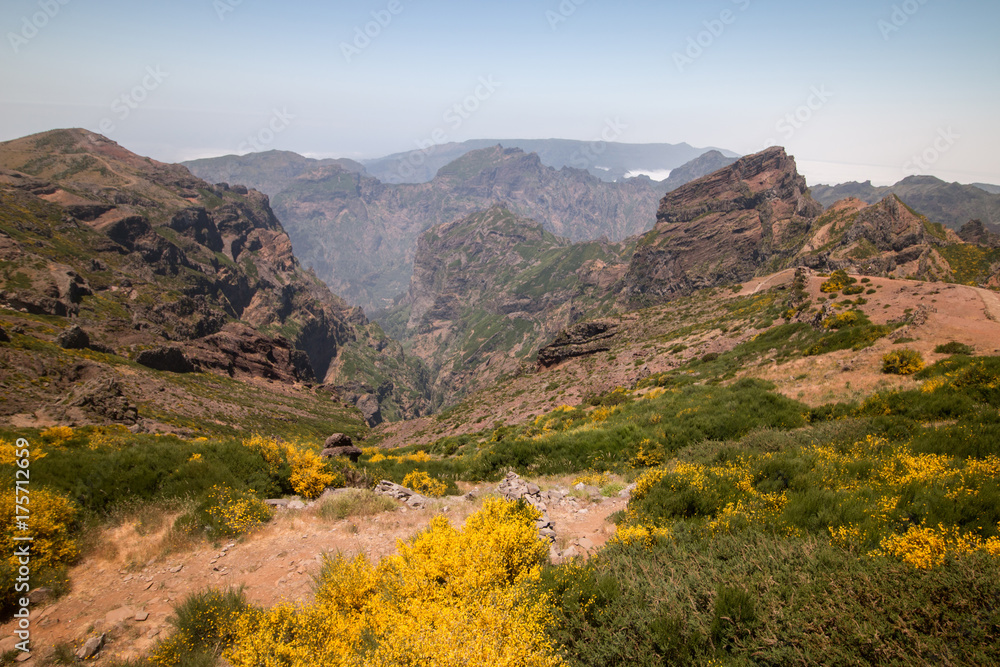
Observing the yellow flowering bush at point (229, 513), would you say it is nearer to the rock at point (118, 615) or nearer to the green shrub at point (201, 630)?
the rock at point (118, 615)

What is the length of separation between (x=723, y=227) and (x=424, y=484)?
16548cm

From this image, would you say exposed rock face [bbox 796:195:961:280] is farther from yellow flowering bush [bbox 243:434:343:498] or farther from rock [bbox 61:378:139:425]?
rock [bbox 61:378:139:425]

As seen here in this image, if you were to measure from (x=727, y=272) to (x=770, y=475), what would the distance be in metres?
144

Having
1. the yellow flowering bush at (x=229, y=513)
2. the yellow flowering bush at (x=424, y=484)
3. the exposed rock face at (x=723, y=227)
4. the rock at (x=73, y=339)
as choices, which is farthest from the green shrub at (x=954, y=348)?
the exposed rock face at (x=723, y=227)

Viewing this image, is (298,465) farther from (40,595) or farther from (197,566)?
(40,595)

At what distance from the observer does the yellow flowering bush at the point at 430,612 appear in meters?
4.75

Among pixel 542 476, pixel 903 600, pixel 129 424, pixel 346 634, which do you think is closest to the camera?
pixel 903 600

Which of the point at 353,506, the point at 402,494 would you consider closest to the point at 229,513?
the point at 353,506

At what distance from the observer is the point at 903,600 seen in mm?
4363

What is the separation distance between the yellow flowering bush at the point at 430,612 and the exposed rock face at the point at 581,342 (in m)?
55.5

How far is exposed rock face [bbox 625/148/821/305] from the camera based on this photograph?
130625 mm

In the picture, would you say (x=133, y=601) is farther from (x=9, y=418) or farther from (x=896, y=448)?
(x=9, y=418)

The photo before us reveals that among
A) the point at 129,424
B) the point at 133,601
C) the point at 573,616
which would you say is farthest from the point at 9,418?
the point at 573,616

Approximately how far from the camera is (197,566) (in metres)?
8.67
